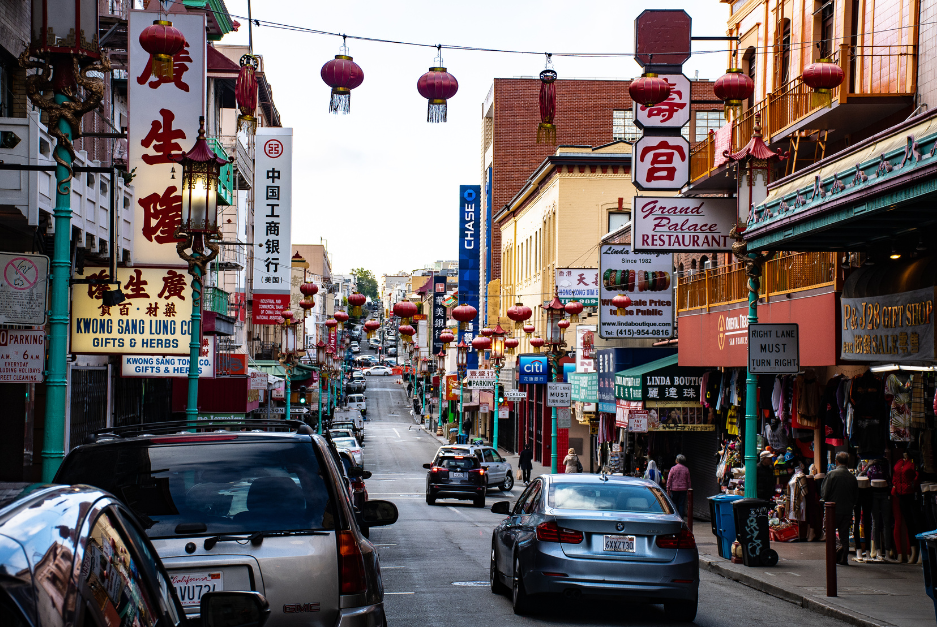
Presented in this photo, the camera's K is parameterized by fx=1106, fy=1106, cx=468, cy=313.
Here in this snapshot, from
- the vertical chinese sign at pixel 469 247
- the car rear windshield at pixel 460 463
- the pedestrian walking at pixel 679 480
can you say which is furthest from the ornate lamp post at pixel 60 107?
the vertical chinese sign at pixel 469 247

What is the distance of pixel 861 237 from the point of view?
1638 centimetres

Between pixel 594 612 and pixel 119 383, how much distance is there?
19133 millimetres

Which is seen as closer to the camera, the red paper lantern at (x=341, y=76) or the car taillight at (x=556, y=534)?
the car taillight at (x=556, y=534)

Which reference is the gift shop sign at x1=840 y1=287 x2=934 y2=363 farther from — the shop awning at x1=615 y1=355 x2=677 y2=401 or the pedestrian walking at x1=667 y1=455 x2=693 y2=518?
the shop awning at x1=615 y1=355 x2=677 y2=401

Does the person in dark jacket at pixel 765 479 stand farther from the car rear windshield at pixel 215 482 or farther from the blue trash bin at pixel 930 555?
the car rear windshield at pixel 215 482

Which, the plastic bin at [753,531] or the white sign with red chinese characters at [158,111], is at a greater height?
the white sign with red chinese characters at [158,111]

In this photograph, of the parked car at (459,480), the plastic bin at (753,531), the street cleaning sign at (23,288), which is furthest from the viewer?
the parked car at (459,480)

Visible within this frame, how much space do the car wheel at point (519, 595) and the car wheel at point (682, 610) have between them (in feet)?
4.65

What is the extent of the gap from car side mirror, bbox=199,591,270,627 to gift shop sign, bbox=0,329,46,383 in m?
9.88

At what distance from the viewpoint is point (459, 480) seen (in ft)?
106

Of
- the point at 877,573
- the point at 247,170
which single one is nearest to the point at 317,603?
the point at 877,573

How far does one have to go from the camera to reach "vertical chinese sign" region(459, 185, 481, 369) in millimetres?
68438

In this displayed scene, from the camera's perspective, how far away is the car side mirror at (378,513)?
26.7ft

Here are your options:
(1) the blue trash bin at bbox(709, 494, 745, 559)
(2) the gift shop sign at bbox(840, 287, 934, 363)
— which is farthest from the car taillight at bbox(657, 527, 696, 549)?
(1) the blue trash bin at bbox(709, 494, 745, 559)
